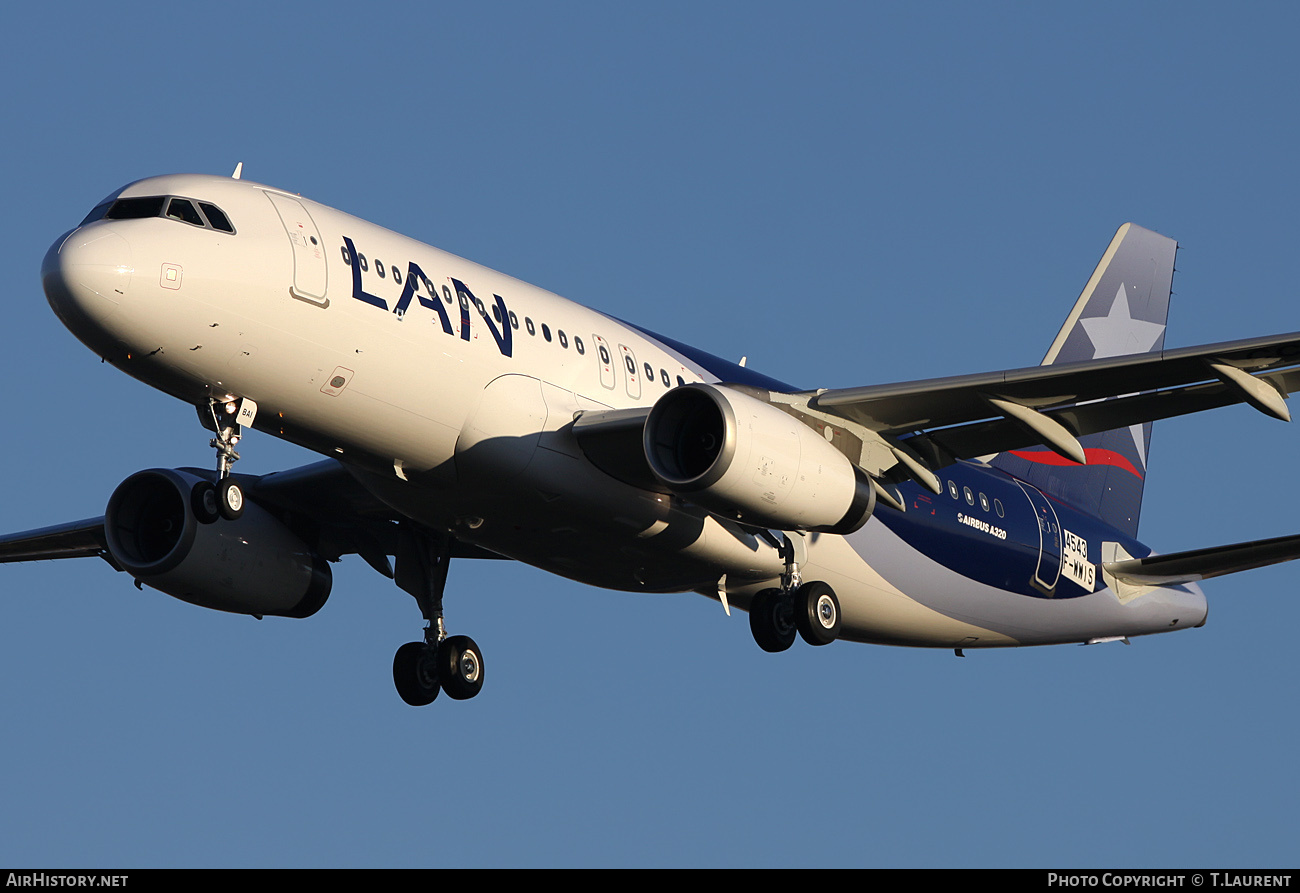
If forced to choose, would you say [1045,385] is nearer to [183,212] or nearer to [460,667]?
[460,667]

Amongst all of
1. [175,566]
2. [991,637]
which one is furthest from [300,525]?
[991,637]

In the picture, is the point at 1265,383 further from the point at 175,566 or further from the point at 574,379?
the point at 175,566

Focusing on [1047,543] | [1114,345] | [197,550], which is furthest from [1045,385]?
[1114,345]

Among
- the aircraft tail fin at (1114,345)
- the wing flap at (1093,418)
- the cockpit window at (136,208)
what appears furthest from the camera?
the aircraft tail fin at (1114,345)

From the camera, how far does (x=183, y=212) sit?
898 inches

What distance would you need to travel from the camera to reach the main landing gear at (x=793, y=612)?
27938 mm

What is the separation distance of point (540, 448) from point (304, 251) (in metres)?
4.36

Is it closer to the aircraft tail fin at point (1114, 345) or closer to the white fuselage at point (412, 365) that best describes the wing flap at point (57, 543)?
the white fuselage at point (412, 365)

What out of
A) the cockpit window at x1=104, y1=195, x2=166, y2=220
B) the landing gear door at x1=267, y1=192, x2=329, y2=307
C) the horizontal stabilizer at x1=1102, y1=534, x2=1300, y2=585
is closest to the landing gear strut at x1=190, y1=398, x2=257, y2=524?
the landing gear door at x1=267, y1=192, x2=329, y2=307

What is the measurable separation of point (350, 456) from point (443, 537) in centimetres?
626

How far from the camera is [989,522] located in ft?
105

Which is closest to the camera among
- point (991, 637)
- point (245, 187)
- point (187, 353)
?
point (187, 353)

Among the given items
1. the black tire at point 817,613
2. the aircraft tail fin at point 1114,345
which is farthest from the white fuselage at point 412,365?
the aircraft tail fin at point 1114,345

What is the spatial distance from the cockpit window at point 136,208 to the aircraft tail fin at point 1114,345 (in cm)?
1844
